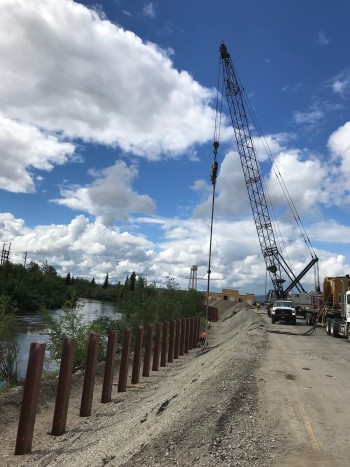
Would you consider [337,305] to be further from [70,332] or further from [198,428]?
[198,428]

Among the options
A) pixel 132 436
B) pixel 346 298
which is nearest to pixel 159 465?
pixel 132 436

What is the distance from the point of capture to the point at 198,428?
6.11 meters

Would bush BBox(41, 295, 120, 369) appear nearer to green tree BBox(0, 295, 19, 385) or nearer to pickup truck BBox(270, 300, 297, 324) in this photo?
green tree BBox(0, 295, 19, 385)

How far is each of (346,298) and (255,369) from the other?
15.4 m

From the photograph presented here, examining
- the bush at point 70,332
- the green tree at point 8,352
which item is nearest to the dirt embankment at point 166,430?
the green tree at point 8,352

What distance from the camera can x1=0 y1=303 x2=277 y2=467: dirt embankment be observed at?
536cm

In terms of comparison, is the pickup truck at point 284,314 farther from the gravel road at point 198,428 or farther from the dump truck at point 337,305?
the gravel road at point 198,428

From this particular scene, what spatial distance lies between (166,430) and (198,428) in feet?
1.39

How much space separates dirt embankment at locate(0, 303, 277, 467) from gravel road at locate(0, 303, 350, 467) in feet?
0.04

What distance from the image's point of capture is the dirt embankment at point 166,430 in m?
5.36

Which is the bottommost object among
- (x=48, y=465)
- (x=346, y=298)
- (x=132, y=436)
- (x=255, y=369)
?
(x=48, y=465)

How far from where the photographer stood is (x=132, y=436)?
6578 mm

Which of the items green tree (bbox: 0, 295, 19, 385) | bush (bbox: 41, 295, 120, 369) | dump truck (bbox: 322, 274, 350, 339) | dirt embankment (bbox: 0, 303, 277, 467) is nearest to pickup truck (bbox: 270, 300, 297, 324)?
dump truck (bbox: 322, 274, 350, 339)

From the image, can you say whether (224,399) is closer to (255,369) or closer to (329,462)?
(329,462)
